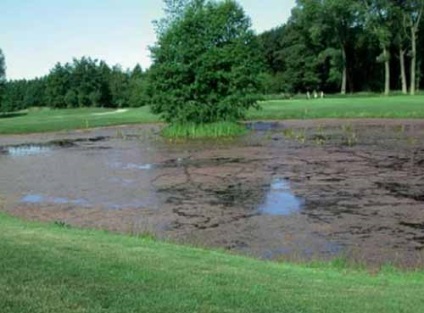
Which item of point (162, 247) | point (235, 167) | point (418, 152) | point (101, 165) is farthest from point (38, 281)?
point (418, 152)

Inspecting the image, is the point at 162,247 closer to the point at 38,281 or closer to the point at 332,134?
the point at 38,281

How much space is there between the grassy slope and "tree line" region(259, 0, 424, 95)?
66586mm

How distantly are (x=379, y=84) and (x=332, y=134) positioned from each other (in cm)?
5928

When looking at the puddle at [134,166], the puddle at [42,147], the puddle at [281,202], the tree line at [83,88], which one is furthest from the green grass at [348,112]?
the tree line at [83,88]

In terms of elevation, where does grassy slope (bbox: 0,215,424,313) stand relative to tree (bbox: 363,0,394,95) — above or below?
below

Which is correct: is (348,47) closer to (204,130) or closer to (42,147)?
(204,130)

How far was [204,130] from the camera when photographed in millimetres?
34406

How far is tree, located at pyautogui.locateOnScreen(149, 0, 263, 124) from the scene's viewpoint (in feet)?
113

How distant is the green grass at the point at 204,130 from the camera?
34.0 meters

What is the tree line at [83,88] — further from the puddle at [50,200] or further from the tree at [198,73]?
the puddle at [50,200]

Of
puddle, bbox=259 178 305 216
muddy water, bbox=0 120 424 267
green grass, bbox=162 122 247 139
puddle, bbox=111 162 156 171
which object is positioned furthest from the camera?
green grass, bbox=162 122 247 139

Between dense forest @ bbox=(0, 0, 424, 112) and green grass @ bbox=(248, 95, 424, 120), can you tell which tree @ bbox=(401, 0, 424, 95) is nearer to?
dense forest @ bbox=(0, 0, 424, 112)

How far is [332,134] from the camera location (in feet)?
105

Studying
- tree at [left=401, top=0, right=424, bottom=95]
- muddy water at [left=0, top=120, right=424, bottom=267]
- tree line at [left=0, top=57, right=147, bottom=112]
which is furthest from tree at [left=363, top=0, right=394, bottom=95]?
muddy water at [left=0, top=120, right=424, bottom=267]
